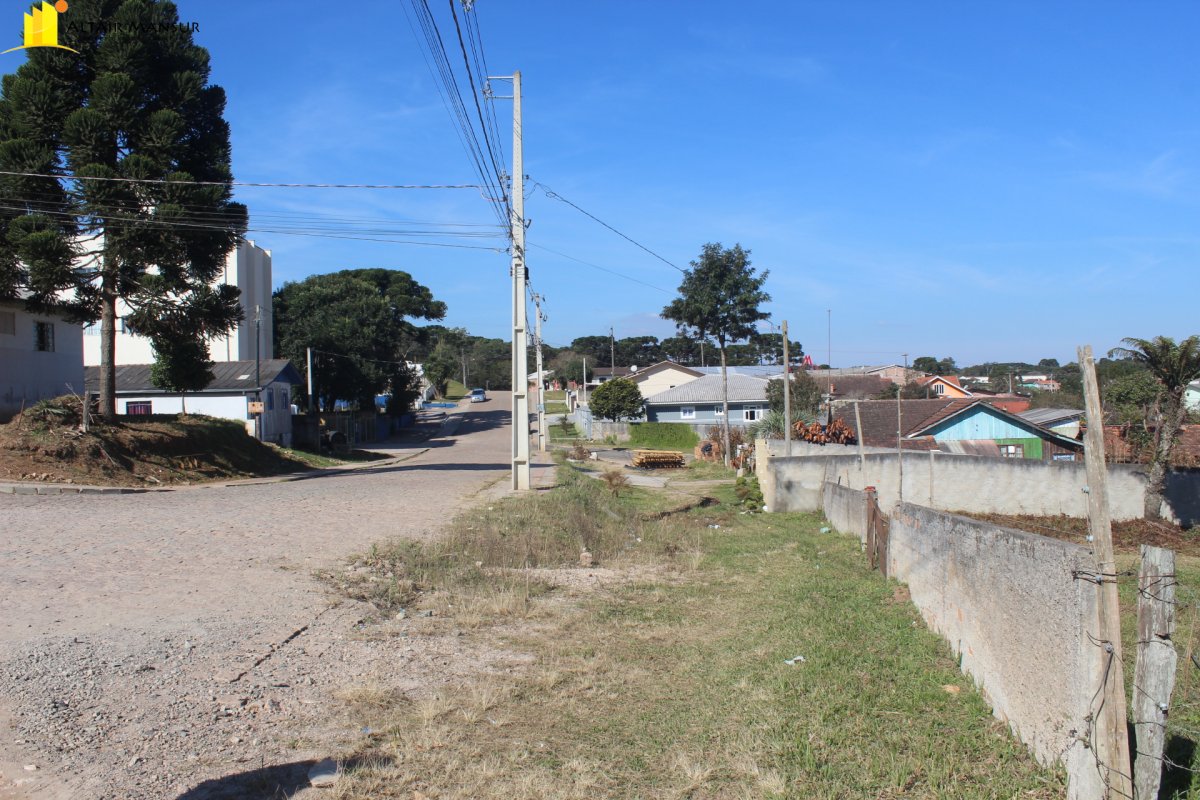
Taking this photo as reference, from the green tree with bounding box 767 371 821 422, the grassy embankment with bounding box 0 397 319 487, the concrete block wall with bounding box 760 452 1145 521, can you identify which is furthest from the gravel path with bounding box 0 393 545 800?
the green tree with bounding box 767 371 821 422

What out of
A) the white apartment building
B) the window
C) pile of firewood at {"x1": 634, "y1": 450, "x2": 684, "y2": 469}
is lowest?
pile of firewood at {"x1": 634, "y1": 450, "x2": 684, "y2": 469}

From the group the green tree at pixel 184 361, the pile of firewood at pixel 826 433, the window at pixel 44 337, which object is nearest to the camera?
the green tree at pixel 184 361

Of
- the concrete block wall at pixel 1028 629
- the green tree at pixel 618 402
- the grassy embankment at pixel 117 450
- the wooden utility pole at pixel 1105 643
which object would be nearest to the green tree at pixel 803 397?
the green tree at pixel 618 402

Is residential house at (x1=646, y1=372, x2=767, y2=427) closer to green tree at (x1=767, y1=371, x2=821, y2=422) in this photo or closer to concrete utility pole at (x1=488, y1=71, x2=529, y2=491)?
green tree at (x1=767, y1=371, x2=821, y2=422)

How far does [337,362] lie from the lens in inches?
2338

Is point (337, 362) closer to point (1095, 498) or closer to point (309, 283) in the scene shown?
point (309, 283)

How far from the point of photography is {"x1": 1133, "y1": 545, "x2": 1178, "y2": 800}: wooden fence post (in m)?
4.17

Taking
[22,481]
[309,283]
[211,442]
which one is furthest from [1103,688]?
[309,283]

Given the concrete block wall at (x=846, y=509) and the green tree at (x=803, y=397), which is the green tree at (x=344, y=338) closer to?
the green tree at (x=803, y=397)

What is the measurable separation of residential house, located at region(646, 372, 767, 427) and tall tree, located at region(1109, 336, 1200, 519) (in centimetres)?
3617

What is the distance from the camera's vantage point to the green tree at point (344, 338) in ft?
194

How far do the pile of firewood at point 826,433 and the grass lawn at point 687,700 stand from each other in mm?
20266

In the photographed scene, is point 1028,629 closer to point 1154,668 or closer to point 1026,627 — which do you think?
point 1026,627

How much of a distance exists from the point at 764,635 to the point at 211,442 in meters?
23.5
